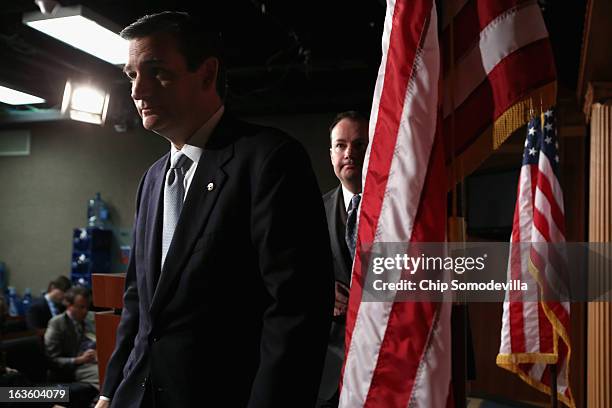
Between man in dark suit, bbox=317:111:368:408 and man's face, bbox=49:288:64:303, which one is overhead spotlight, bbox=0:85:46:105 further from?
man's face, bbox=49:288:64:303

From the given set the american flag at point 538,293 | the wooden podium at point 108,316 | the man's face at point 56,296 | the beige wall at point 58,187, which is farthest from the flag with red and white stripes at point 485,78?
the beige wall at point 58,187

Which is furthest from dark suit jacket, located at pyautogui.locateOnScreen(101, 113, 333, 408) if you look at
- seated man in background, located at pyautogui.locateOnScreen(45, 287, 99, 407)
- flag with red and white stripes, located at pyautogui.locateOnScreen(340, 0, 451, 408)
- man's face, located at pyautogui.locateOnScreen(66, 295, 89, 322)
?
man's face, located at pyautogui.locateOnScreen(66, 295, 89, 322)

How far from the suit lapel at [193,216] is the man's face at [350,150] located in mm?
979

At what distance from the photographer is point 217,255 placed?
124cm

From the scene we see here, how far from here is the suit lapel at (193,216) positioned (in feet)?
4.16

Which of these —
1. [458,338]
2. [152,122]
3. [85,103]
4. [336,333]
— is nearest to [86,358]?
[85,103]

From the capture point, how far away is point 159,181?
148 cm

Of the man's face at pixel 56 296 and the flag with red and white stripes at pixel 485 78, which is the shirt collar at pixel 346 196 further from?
the man's face at pixel 56 296

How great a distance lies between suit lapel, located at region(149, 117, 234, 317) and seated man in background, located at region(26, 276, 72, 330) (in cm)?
622

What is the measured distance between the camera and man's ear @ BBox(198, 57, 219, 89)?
4.48 feet

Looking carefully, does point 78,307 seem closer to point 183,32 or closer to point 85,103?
point 85,103

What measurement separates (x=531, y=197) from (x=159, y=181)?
10.3 ft

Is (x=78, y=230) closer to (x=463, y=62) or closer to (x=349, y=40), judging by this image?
(x=349, y=40)

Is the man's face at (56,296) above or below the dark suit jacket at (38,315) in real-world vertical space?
above
